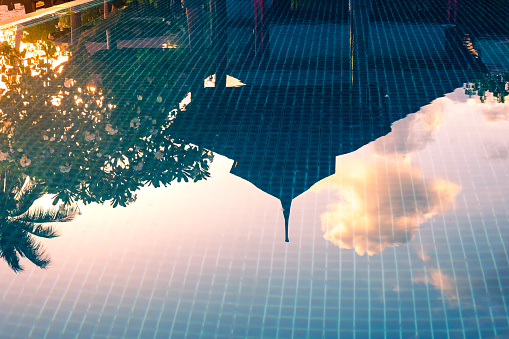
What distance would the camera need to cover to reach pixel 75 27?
29.5ft

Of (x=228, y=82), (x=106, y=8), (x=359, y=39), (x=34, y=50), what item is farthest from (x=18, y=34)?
(x=359, y=39)

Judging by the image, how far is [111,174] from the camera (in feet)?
15.8

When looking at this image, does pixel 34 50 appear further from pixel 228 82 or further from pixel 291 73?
pixel 291 73

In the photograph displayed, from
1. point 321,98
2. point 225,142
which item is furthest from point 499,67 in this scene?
point 225,142

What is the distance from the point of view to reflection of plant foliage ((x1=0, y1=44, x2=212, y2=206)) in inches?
185

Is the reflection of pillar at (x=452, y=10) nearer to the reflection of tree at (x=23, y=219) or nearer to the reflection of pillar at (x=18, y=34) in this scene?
the reflection of pillar at (x=18, y=34)

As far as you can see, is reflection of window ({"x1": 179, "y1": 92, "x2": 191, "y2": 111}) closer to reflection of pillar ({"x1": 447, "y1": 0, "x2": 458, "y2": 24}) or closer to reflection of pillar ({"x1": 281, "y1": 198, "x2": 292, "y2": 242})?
reflection of pillar ({"x1": 281, "y1": 198, "x2": 292, "y2": 242})

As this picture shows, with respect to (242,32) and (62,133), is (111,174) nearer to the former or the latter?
(62,133)

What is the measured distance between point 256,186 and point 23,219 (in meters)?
1.55

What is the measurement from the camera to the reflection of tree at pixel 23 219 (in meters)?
3.81

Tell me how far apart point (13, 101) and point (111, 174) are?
2.01 metres

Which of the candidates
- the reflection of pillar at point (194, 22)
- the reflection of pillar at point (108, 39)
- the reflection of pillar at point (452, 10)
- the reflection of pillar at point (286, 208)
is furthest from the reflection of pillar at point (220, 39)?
the reflection of pillar at point (452, 10)

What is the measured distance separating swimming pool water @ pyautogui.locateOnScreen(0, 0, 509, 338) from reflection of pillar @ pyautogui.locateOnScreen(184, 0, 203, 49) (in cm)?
16

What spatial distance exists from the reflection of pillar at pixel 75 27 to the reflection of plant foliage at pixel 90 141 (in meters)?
1.72
